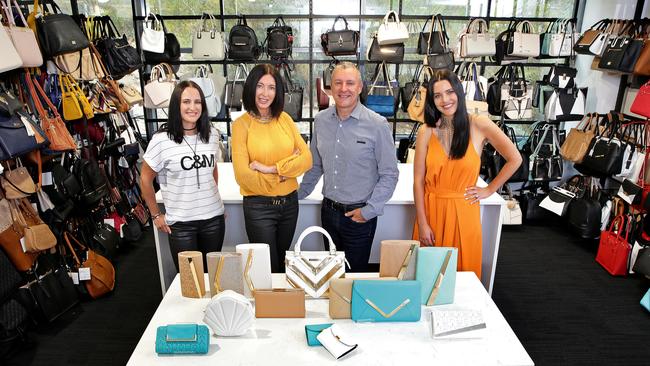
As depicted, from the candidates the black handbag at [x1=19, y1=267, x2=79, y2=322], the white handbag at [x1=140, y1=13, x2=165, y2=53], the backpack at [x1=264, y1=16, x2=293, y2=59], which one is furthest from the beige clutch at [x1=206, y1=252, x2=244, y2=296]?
the white handbag at [x1=140, y1=13, x2=165, y2=53]

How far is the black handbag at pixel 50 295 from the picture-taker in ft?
9.77

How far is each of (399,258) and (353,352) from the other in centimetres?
43

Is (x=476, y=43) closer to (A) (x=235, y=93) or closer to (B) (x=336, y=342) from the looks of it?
(A) (x=235, y=93)

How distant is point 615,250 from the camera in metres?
3.70

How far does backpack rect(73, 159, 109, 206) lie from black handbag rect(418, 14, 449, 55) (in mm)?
3240

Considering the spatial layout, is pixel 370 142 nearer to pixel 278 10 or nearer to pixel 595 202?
pixel 595 202

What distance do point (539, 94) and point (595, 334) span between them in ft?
8.74

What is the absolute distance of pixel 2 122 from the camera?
253 cm

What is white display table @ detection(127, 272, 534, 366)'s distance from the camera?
5.15 feet

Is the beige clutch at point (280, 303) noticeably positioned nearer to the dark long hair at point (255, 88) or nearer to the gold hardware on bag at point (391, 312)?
the gold hardware on bag at point (391, 312)

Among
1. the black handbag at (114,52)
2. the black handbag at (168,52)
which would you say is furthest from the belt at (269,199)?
the black handbag at (168,52)

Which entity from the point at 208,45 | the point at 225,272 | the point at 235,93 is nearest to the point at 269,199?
the point at 225,272

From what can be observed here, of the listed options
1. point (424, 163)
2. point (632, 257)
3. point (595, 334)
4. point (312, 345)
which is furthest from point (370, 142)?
point (632, 257)

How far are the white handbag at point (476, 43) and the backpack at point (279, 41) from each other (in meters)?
1.71
